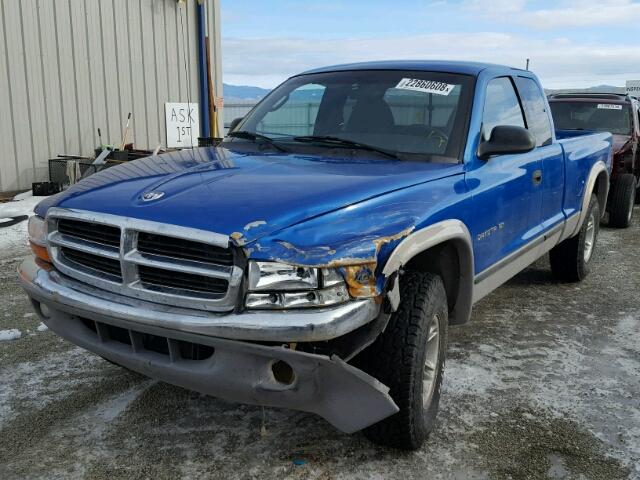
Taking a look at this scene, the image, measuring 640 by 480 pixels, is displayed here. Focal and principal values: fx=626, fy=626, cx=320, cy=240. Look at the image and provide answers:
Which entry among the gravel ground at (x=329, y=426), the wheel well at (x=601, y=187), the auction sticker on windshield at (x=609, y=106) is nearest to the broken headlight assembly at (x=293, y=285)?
the gravel ground at (x=329, y=426)

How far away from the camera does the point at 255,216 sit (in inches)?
89.5

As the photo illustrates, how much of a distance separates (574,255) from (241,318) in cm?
409

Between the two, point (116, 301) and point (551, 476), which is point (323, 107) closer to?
point (116, 301)

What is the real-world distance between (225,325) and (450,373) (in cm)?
185

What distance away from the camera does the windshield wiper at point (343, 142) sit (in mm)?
→ 3261

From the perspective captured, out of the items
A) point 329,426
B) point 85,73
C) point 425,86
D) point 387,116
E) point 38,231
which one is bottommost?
point 329,426

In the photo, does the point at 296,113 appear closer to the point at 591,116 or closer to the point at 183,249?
the point at 183,249

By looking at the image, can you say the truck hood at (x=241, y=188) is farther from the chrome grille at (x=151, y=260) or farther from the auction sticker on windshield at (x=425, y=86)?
the auction sticker on windshield at (x=425, y=86)

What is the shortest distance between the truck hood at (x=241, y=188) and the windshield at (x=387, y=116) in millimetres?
204

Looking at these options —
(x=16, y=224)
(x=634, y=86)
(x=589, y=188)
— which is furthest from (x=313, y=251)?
(x=634, y=86)

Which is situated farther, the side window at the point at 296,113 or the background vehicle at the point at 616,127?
the background vehicle at the point at 616,127

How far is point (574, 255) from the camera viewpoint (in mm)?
5426

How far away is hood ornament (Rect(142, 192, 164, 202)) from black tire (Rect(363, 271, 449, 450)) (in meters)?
1.05

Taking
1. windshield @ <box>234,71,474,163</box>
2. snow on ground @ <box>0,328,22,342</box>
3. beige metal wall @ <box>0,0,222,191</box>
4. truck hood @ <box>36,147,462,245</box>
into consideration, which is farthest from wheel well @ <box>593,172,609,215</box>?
beige metal wall @ <box>0,0,222,191</box>
